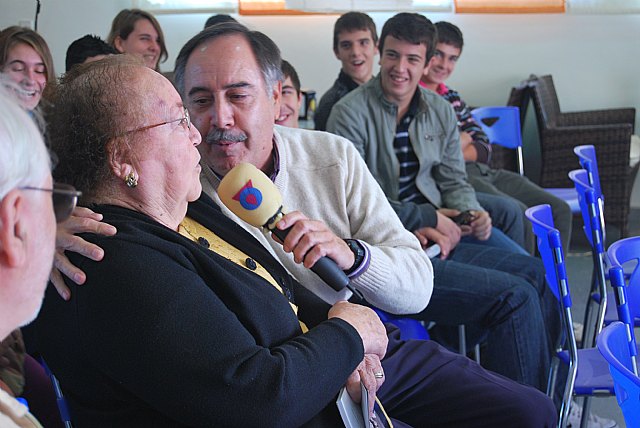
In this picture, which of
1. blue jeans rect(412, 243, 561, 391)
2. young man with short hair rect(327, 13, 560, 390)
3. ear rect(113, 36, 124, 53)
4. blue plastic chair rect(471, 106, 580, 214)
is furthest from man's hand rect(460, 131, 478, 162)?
ear rect(113, 36, 124, 53)

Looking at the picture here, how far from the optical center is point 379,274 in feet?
6.16

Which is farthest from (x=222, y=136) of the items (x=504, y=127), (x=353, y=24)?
(x=504, y=127)

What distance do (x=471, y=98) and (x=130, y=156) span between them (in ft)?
15.3

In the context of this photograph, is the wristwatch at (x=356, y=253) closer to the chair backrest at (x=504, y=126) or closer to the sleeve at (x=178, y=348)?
the sleeve at (x=178, y=348)

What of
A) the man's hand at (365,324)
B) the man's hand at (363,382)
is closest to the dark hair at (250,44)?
the man's hand at (365,324)

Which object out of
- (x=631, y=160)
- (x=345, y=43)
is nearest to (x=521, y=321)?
(x=345, y=43)

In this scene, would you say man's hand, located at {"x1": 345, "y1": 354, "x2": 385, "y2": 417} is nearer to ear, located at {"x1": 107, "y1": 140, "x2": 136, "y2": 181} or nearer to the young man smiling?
ear, located at {"x1": 107, "y1": 140, "x2": 136, "y2": 181}

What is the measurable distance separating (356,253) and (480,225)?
1.37 metres

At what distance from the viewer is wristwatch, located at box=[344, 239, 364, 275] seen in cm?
183

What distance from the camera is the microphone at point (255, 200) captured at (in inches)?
60.8

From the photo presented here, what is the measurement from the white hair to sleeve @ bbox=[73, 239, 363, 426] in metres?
0.38

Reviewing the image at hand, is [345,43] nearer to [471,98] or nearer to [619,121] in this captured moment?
[471,98]

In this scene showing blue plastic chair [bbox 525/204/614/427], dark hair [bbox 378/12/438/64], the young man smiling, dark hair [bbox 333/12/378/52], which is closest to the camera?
blue plastic chair [bbox 525/204/614/427]

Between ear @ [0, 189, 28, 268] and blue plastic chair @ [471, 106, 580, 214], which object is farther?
blue plastic chair @ [471, 106, 580, 214]
